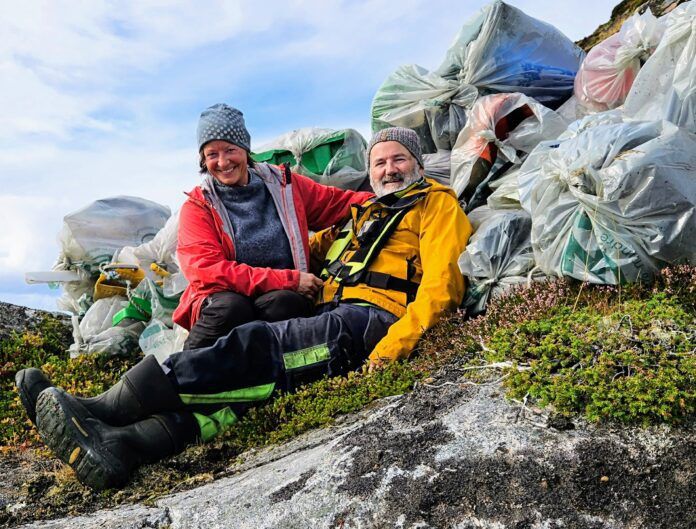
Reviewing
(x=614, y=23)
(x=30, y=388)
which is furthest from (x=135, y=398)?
(x=614, y=23)

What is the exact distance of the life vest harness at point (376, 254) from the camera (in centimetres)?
503

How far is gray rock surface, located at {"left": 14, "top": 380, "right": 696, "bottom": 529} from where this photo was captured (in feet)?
9.30

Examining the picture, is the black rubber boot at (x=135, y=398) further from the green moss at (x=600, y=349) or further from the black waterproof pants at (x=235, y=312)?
the green moss at (x=600, y=349)

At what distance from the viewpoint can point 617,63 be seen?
5625 millimetres

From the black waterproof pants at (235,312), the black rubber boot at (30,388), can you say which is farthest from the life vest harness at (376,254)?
the black rubber boot at (30,388)

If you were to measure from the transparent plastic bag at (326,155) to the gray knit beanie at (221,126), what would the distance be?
1.49m

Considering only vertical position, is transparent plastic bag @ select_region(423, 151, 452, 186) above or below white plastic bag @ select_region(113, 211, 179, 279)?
above

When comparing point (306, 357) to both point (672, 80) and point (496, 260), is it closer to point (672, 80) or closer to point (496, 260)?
point (496, 260)

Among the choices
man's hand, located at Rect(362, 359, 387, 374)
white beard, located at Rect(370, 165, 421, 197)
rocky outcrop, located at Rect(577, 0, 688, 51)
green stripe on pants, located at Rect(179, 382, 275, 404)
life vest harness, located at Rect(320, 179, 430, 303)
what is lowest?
green stripe on pants, located at Rect(179, 382, 275, 404)

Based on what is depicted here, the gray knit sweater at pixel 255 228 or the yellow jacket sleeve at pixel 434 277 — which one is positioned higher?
the gray knit sweater at pixel 255 228

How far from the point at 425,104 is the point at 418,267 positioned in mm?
2113

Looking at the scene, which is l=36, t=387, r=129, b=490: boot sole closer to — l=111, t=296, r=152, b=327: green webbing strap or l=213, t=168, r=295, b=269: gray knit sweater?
l=213, t=168, r=295, b=269: gray knit sweater

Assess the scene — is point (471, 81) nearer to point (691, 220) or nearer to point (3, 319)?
point (691, 220)

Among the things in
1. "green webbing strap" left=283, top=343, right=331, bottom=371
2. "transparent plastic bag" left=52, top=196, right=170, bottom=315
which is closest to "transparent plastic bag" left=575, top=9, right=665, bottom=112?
"green webbing strap" left=283, top=343, right=331, bottom=371
